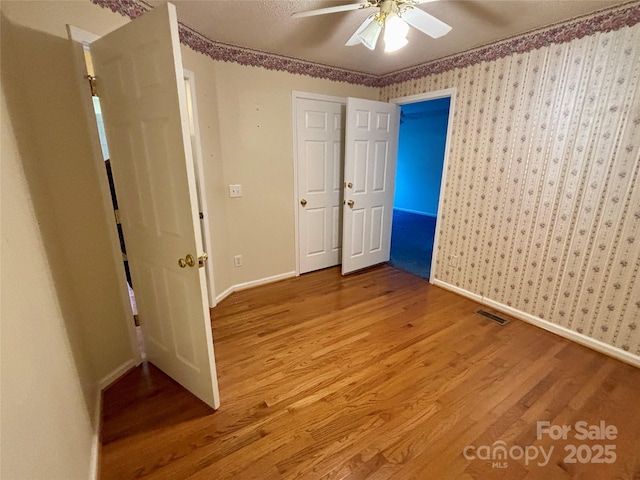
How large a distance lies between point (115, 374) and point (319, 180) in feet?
8.05

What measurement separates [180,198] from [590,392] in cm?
258

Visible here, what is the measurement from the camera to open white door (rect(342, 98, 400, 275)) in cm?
305

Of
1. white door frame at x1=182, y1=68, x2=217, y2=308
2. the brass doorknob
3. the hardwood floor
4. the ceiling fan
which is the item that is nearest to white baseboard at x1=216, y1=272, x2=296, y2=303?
white door frame at x1=182, y1=68, x2=217, y2=308

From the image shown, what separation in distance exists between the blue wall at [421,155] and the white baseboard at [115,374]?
581 cm

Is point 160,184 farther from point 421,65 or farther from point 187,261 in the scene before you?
point 421,65

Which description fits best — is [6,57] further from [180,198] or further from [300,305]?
[300,305]

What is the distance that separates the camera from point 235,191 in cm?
274

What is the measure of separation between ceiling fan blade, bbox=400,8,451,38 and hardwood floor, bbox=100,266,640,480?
6.80 feet

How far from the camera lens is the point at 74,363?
1.32 metres

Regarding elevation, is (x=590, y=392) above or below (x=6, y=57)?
below

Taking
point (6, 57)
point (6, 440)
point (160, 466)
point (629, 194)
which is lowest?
point (160, 466)

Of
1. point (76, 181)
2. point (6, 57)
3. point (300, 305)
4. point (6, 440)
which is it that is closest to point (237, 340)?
point (300, 305)

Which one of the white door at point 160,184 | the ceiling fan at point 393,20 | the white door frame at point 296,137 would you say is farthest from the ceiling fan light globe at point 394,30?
the white door frame at point 296,137

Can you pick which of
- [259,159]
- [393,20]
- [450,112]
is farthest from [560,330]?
[259,159]
